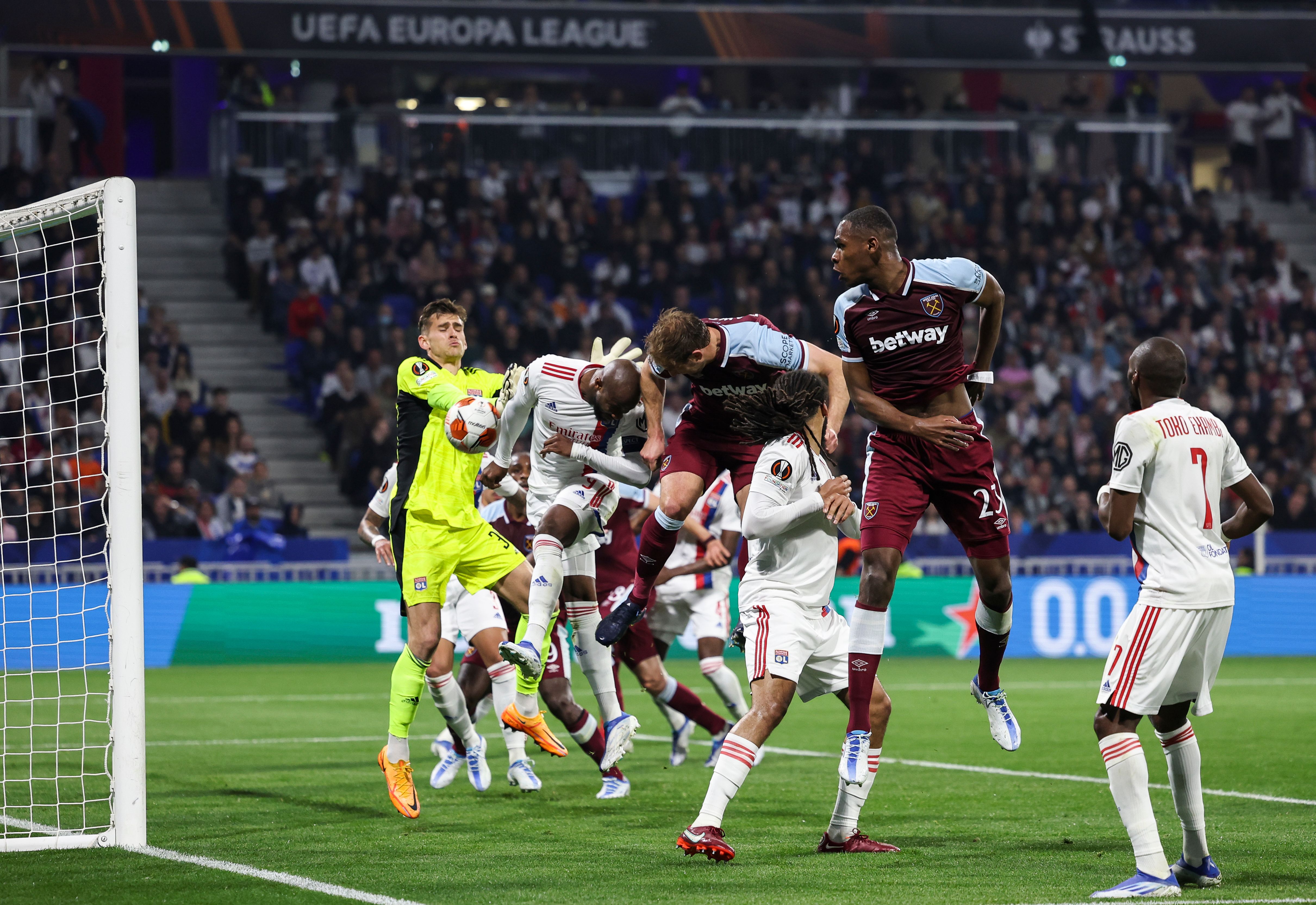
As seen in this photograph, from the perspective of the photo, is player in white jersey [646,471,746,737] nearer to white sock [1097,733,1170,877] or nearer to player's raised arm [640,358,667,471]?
player's raised arm [640,358,667,471]

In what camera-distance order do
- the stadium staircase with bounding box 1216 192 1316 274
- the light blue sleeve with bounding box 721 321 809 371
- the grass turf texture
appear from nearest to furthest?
the grass turf texture
the light blue sleeve with bounding box 721 321 809 371
the stadium staircase with bounding box 1216 192 1316 274

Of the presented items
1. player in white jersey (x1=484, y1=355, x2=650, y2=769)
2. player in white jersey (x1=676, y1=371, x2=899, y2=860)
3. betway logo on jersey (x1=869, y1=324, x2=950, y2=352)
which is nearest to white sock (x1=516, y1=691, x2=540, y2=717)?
player in white jersey (x1=484, y1=355, x2=650, y2=769)

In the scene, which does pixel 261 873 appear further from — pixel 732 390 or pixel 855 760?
pixel 732 390

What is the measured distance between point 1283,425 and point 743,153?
9.95 meters

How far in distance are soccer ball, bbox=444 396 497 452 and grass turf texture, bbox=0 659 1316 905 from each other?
6.64 ft

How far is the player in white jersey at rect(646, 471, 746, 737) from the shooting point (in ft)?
38.9

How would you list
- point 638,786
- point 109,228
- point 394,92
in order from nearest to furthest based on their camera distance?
1. point 109,228
2. point 638,786
3. point 394,92

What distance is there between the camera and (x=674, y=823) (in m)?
8.46

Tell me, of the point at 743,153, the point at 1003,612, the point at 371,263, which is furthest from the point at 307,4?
the point at 1003,612

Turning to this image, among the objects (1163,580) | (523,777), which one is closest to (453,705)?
(523,777)

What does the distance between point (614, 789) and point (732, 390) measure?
8.56 feet

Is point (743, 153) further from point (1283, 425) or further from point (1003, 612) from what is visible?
point (1003, 612)

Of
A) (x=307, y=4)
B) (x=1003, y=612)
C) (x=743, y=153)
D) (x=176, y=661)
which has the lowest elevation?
(x=176, y=661)

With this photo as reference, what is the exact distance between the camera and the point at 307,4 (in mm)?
25391
